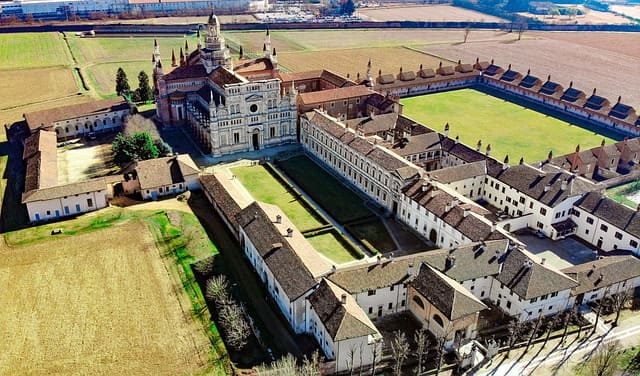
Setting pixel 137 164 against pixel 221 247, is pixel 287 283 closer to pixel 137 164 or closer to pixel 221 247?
pixel 221 247

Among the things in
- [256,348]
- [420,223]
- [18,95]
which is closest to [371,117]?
[420,223]

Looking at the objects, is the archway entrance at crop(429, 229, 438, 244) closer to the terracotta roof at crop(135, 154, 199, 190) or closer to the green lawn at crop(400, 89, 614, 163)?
the green lawn at crop(400, 89, 614, 163)

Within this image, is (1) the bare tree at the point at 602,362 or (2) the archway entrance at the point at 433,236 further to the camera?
(2) the archway entrance at the point at 433,236

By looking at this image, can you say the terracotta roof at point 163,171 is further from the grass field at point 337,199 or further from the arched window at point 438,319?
the arched window at point 438,319

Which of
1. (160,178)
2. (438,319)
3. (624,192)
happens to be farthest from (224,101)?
(624,192)

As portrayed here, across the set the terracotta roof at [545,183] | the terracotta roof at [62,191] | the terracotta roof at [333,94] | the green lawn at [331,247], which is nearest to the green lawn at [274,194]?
the green lawn at [331,247]

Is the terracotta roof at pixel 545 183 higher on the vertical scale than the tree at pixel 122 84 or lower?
lower

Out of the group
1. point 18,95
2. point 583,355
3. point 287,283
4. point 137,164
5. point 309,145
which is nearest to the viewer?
point 583,355
